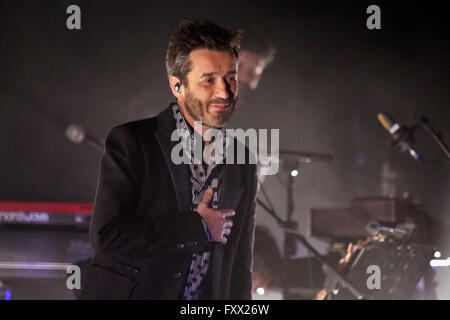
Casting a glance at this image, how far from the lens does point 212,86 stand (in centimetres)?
201

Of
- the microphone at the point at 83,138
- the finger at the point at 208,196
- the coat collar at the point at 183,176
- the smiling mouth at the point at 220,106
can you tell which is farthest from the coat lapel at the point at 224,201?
the microphone at the point at 83,138

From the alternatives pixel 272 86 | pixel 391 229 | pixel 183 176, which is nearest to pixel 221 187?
pixel 183 176

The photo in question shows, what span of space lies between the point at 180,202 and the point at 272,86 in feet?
12.1

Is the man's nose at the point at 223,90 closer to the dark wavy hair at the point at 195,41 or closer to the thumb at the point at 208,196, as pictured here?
the dark wavy hair at the point at 195,41

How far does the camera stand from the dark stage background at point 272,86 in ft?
14.7

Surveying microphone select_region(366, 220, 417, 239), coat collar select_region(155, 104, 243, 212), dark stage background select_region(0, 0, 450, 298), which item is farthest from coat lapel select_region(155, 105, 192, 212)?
dark stage background select_region(0, 0, 450, 298)

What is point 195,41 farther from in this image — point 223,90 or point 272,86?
point 272,86

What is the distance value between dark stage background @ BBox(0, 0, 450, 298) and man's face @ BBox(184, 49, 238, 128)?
8.13ft

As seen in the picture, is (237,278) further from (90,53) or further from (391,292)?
(90,53)

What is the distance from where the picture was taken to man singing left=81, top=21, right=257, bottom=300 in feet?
6.05

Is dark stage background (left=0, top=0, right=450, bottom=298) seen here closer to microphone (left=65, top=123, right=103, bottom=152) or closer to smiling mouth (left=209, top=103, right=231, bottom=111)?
microphone (left=65, top=123, right=103, bottom=152)

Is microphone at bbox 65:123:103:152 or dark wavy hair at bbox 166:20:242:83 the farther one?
microphone at bbox 65:123:103:152

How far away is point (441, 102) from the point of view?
17.0 ft

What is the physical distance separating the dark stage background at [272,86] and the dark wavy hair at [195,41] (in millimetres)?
2389
